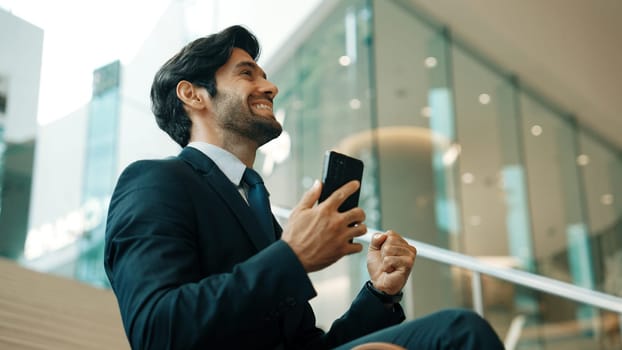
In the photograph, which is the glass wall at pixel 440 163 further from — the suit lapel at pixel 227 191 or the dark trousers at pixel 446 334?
the dark trousers at pixel 446 334

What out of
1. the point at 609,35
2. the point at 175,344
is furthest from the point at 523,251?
the point at 175,344

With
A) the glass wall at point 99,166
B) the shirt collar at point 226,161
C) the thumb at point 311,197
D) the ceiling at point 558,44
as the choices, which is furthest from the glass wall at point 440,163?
the thumb at point 311,197

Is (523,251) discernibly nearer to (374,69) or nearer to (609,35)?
(374,69)

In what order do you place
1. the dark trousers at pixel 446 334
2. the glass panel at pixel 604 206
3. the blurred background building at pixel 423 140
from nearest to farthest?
the dark trousers at pixel 446 334, the blurred background building at pixel 423 140, the glass panel at pixel 604 206

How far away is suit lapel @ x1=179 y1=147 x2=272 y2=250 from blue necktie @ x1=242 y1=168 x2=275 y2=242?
0.17ft

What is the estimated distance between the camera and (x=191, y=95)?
182cm

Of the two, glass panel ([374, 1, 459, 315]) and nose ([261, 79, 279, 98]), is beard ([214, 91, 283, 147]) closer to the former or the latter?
nose ([261, 79, 279, 98])

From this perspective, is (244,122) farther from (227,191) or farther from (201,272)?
(201,272)

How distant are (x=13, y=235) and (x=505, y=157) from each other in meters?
5.08

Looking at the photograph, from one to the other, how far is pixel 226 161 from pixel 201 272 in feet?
1.15

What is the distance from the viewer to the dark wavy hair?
72.1 inches

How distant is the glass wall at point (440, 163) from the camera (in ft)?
21.5

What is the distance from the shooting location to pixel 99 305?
145 inches

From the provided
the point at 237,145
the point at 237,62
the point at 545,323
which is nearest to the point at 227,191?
the point at 237,145
